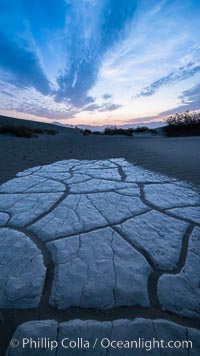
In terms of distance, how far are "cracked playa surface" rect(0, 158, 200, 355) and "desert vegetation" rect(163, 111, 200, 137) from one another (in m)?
10.6

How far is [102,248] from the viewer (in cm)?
132

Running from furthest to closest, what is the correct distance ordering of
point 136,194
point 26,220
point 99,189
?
1. point 99,189
2. point 136,194
3. point 26,220

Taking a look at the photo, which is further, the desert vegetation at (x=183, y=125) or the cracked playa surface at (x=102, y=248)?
the desert vegetation at (x=183, y=125)

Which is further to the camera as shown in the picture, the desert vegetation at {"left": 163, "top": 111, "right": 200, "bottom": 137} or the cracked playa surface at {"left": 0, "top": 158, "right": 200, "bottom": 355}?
the desert vegetation at {"left": 163, "top": 111, "right": 200, "bottom": 137}

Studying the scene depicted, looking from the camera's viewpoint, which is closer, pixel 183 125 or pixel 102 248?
pixel 102 248

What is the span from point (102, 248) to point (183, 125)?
42.0 ft

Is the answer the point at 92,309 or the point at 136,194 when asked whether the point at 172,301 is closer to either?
the point at 92,309

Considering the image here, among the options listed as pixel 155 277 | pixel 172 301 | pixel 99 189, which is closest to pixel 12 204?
pixel 99 189

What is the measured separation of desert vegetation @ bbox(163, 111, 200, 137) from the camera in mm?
11367

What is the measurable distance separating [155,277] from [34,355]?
2.38 feet

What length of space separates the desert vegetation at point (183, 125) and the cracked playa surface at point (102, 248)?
10.6m

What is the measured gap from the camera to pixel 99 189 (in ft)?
8.32

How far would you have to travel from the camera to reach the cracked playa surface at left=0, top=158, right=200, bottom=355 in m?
0.97

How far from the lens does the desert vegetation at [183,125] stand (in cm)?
1137
